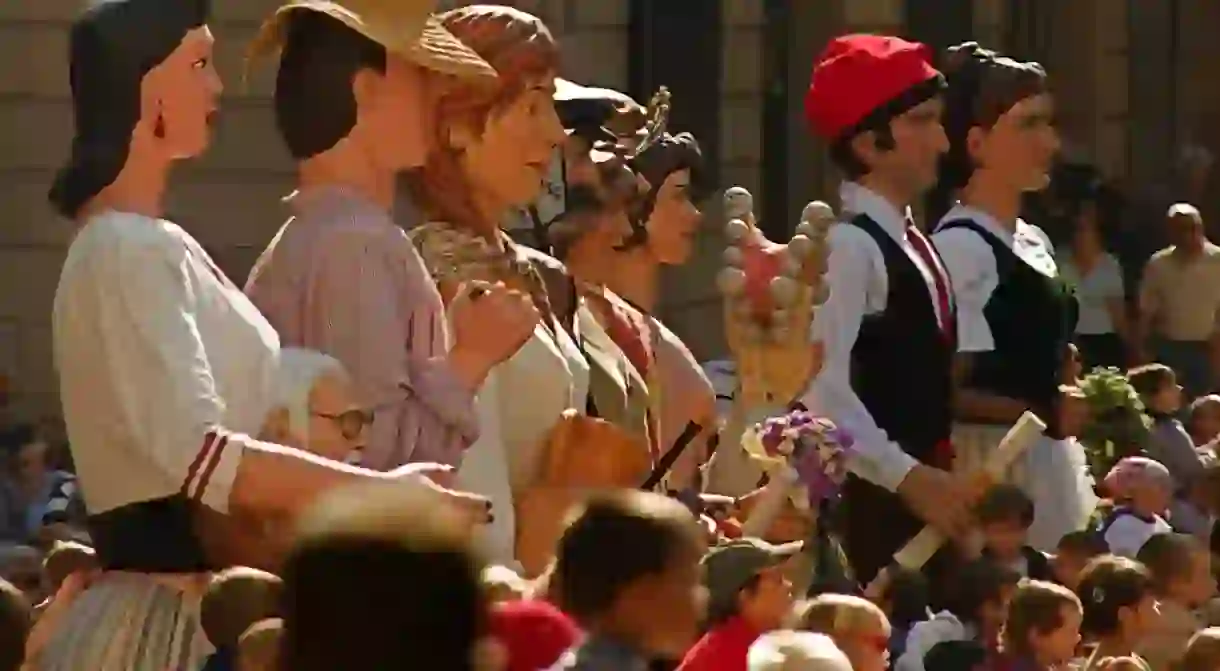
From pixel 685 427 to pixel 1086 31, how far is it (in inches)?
450

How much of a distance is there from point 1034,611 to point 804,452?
0.76 meters

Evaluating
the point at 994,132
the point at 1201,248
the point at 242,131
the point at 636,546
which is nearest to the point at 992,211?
the point at 994,132

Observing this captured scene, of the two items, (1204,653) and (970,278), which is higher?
(970,278)

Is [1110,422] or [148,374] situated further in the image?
[1110,422]

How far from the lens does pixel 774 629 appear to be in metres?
5.25

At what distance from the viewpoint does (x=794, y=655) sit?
15.9ft

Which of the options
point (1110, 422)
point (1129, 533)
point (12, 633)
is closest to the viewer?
point (12, 633)

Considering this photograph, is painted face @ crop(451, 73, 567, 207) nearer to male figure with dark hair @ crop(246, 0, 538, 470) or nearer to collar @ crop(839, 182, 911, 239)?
male figure with dark hair @ crop(246, 0, 538, 470)

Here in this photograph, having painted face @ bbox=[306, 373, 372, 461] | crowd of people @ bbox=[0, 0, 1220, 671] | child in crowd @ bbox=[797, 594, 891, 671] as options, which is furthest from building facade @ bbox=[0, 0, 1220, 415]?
painted face @ bbox=[306, 373, 372, 461]

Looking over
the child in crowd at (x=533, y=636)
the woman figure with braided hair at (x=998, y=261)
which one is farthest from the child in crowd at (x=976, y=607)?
the child in crowd at (x=533, y=636)

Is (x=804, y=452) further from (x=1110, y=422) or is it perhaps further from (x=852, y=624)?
(x=1110, y=422)

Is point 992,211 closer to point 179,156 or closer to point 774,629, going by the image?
point 774,629

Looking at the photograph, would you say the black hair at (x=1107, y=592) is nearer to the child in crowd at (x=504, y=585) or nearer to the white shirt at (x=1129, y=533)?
the white shirt at (x=1129, y=533)

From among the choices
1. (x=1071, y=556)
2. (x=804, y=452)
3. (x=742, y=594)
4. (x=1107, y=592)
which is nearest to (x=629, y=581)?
→ (x=742, y=594)
